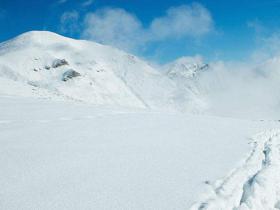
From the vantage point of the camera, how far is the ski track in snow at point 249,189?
501 cm

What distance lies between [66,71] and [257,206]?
200 metres

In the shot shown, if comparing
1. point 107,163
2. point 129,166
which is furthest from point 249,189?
point 107,163

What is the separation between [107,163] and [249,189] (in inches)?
105

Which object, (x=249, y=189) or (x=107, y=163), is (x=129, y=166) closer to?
(x=107, y=163)

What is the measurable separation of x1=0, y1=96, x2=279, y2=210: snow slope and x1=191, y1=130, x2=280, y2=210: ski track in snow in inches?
4.2

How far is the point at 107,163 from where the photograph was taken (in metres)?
6.70

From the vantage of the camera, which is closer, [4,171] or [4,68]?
[4,171]

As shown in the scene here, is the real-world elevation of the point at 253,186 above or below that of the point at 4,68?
below

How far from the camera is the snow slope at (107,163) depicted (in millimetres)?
4977

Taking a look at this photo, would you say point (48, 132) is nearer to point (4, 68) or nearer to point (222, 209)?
point (222, 209)

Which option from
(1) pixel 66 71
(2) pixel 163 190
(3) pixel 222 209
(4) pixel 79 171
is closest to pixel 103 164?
(4) pixel 79 171

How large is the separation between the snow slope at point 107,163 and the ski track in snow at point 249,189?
106 millimetres

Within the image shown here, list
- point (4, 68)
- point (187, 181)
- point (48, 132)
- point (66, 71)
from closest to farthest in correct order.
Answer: point (187, 181)
point (48, 132)
point (4, 68)
point (66, 71)

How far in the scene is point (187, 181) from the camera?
19.6 ft
